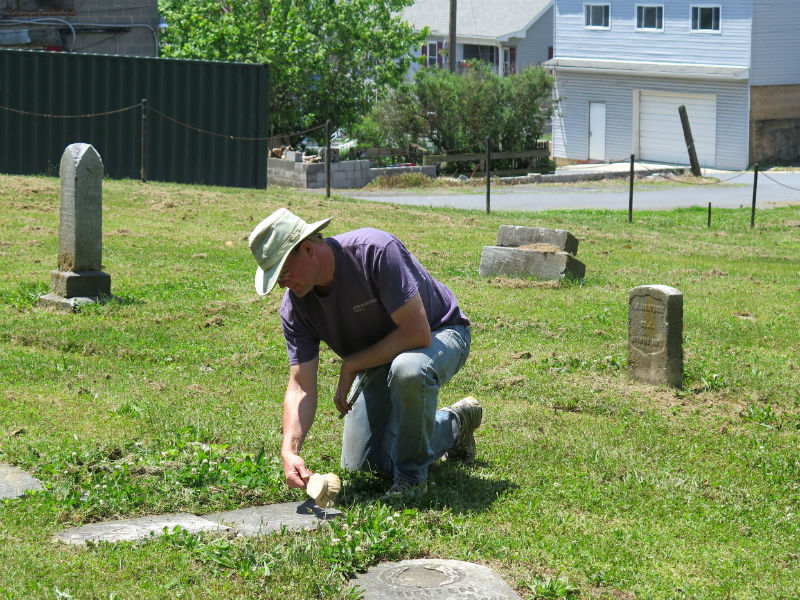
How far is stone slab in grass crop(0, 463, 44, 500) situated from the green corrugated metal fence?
1551cm

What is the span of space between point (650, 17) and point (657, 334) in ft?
119

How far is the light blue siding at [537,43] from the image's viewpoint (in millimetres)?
55125

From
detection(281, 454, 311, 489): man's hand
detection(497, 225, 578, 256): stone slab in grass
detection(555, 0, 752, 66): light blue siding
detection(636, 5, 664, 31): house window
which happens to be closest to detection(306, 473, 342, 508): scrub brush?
detection(281, 454, 311, 489): man's hand

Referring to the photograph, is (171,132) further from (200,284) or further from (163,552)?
(163,552)

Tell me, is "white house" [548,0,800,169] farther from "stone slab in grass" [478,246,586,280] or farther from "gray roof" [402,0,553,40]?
"stone slab in grass" [478,246,586,280]

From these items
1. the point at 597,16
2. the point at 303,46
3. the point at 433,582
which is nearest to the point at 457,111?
the point at 303,46

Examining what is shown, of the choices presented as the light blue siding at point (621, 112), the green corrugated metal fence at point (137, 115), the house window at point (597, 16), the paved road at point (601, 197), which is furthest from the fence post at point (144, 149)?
the house window at point (597, 16)

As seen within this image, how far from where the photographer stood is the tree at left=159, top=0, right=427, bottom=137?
34594mm

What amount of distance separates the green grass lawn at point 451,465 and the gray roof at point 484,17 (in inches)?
1725

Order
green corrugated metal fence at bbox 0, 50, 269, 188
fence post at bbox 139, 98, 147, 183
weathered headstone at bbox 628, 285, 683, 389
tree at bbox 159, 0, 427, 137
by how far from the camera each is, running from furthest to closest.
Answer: tree at bbox 159, 0, 427, 137 < green corrugated metal fence at bbox 0, 50, 269, 188 < fence post at bbox 139, 98, 147, 183 < weathered headstone at bbox 628, 285, 683, 389

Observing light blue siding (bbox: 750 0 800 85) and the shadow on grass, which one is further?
light blue siding (bbox: 750 0 800 85)

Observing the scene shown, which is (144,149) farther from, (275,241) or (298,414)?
(275,241)

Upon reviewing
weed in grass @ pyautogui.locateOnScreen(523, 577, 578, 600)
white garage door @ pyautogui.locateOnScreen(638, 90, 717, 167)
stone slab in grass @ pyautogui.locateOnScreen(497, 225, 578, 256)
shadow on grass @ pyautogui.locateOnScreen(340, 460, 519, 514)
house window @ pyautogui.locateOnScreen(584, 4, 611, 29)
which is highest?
house window @ pyautogui.locateOnScreen(584, 4, 611, 29)

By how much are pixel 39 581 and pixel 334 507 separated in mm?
1381
